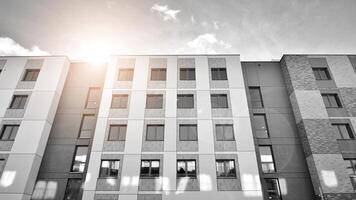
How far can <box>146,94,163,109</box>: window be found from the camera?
19.3m

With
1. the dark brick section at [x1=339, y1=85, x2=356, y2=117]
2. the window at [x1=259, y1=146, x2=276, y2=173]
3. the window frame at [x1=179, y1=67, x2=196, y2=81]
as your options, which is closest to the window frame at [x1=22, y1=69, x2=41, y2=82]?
the window frame at [x1=179, y1=67, x2=196, y2=81]

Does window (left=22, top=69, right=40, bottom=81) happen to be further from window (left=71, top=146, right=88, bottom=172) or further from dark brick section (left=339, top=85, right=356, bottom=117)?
dark brick section (left=339, top=85, right=356, bottom=117)

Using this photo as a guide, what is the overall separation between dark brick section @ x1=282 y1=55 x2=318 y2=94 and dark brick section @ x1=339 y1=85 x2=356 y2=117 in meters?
2.40

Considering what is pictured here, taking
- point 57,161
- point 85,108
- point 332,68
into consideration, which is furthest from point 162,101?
point 332,68

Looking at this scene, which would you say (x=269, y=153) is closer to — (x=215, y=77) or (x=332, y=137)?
(x=332, y=137)

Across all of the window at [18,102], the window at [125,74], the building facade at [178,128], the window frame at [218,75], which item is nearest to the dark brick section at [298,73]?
the building facade at [178,128]

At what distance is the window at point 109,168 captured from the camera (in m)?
16.5

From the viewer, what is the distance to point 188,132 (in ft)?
59.2

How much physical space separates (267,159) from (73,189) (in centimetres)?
1555

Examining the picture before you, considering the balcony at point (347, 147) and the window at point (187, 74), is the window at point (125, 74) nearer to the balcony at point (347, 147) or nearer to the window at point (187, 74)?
the window at point (187, 74)

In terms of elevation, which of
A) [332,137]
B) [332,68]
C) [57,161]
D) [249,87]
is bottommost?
[57,161]

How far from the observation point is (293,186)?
16391 mm

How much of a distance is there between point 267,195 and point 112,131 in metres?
13.3

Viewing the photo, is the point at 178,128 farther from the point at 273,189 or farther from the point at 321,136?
the point at 321,136
